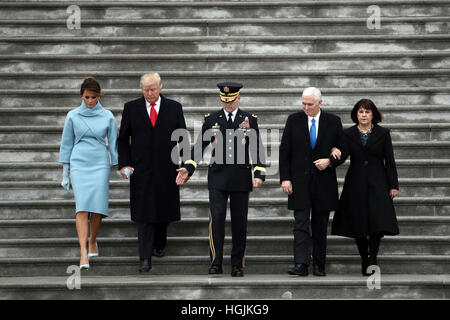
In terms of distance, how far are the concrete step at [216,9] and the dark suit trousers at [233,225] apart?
4.09m

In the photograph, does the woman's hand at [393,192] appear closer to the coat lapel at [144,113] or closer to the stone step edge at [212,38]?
the coat lapel at [144,113]

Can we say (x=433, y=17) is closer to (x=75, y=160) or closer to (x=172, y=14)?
(x=172, y=14)

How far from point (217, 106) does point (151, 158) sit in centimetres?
214

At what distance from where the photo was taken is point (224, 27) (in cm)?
1103

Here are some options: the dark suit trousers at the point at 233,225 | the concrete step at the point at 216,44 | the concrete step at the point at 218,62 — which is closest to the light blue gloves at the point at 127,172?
the dark suit trousers at the point at 233,225

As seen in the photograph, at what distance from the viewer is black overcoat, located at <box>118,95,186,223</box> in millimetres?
8016

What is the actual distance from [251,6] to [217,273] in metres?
4.65

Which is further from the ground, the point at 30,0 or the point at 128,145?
the point at 30,0

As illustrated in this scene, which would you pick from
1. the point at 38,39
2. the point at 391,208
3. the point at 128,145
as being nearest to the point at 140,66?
the point at 38,39

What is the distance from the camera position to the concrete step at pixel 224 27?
10.9 m

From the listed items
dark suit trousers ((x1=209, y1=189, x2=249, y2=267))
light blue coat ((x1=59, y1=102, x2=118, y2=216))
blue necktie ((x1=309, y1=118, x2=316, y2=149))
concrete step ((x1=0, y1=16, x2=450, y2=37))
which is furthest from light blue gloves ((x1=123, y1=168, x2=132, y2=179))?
concrete step ((x1=0, y1=16, x2=450, y2=37))

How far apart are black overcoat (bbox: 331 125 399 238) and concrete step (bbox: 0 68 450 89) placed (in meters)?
2.42

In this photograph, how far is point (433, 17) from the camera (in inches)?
427

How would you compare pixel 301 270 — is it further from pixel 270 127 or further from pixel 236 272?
pixel 270 127
